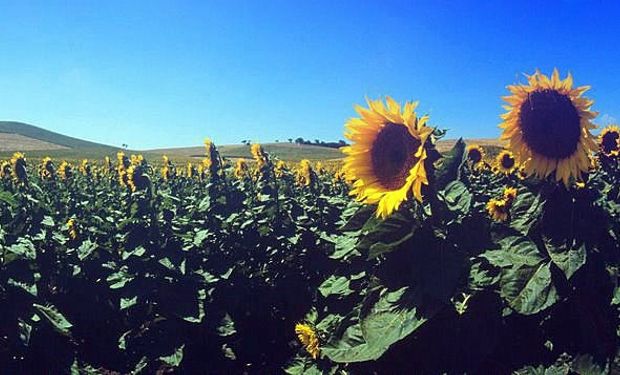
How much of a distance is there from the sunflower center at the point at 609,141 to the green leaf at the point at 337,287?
4.03 m

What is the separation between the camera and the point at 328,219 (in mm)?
7828

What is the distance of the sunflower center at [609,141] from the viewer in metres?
6.40

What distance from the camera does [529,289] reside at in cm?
251

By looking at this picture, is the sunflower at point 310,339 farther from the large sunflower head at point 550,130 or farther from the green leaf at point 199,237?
the green leaf at point 199,237

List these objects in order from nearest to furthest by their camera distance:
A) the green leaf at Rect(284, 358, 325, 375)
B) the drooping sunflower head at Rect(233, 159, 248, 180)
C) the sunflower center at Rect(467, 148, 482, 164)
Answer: the green leaf at Rect(284, 358, 325, 375) → the sunflower center at Rect(467, 148, 482, 164) → the drooping sunflower head at Rect(233, 159, 248, 180)

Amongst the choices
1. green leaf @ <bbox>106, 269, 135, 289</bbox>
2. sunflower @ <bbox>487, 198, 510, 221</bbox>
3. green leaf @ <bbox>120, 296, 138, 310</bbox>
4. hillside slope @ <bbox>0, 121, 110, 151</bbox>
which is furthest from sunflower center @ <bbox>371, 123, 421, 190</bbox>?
hillside slope @ <bbox>0, 121, 110, 151</bbox>

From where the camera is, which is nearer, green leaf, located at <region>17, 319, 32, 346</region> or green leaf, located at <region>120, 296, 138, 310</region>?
green leaf, located at <region>17, 319, 32, 346</region>

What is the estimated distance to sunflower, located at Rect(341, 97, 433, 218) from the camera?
109 inches

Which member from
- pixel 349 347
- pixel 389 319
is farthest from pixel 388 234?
pixel 349 347

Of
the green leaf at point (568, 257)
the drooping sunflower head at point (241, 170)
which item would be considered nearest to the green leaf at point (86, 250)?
the drooping sunflower head at point (241, 170)

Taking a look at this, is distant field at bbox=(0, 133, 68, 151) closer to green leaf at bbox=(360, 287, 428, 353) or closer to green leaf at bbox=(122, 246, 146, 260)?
green leaf at bbox=(122, 246, 146, 260)

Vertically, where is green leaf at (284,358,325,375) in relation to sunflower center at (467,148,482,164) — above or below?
below

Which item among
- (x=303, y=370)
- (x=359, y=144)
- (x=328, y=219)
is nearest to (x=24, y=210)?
(x=328, y=219)

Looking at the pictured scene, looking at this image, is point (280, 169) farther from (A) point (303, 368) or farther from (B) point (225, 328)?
(A) point (303, 368)
